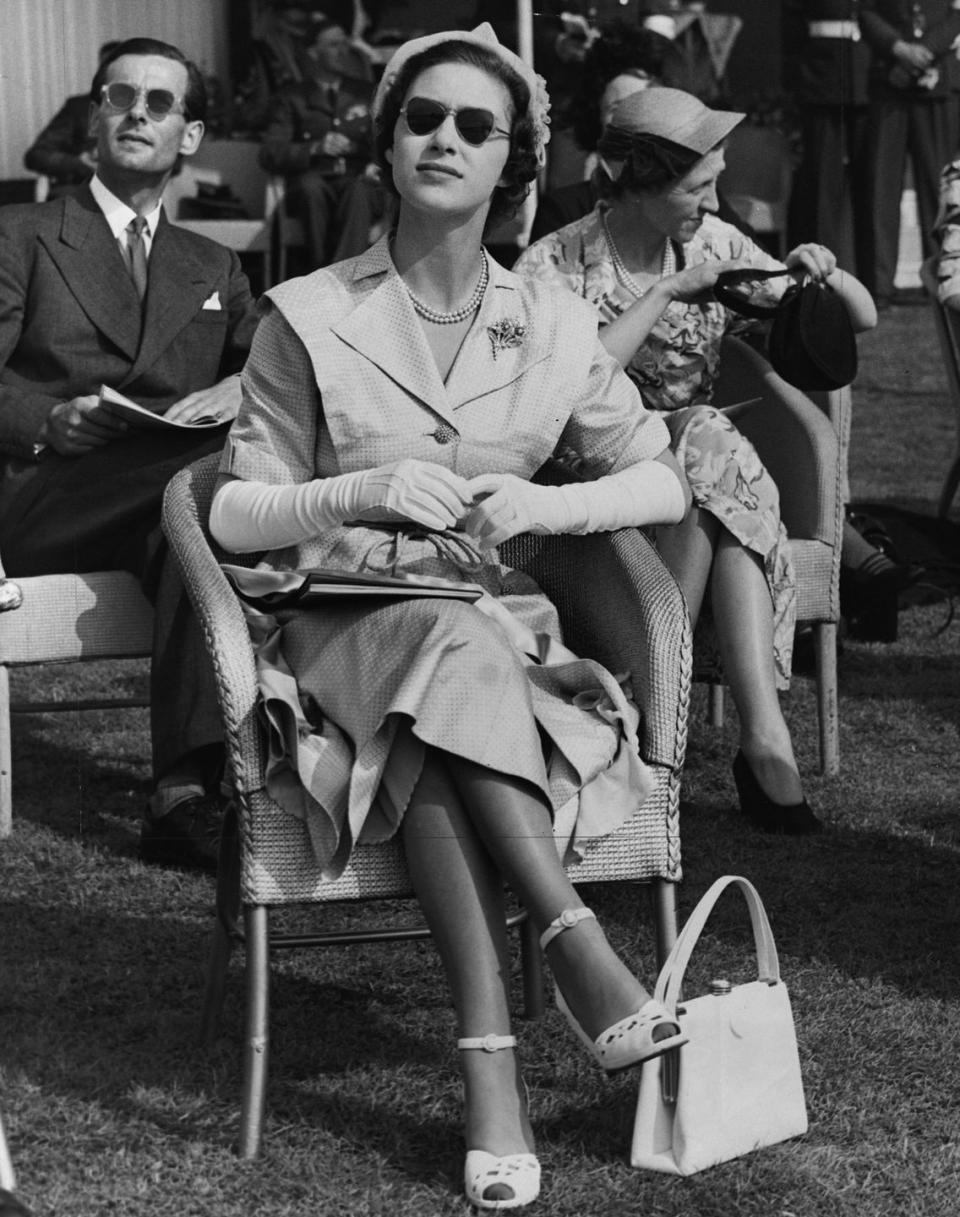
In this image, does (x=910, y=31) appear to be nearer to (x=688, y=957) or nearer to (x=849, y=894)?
(x=849, y=894)

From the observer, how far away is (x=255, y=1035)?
2.79m

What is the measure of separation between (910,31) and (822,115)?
1.80m

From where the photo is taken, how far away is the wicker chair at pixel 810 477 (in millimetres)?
4617

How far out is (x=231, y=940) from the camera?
3.17m

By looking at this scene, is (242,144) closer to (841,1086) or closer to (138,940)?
(138,940)

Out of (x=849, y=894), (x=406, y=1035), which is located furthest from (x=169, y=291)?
(x=849, y=894)

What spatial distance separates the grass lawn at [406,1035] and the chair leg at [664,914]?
24cm

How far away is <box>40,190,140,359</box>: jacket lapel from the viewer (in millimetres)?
4195

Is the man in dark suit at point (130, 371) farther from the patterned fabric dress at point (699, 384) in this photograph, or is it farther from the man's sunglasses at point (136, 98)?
the patterned fabric dress at point (699, 384)

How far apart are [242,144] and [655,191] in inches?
100

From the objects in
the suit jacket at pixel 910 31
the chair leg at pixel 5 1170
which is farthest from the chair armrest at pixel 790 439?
the suit jacket at pixel 910 31

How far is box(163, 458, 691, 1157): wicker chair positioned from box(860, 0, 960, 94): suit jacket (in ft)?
16.3

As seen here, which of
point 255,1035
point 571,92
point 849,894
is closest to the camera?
point 255,1035

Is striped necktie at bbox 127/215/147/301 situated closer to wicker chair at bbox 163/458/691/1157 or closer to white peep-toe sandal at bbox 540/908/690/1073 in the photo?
wicker chair at bbox 163/458/691/1157
